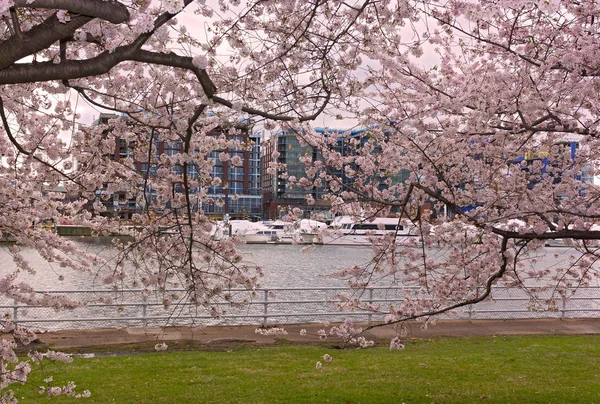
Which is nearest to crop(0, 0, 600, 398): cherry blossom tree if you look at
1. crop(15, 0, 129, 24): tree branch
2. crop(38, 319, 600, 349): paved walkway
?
crop(15, 0, 129, 24): tree branch

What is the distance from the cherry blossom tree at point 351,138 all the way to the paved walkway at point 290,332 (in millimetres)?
4436

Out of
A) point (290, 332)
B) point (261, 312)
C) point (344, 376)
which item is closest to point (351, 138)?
point (344, 376)

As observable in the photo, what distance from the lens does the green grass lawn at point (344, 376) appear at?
8625mm

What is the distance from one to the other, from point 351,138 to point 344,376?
4040 millimetres

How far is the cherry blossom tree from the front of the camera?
5.48m

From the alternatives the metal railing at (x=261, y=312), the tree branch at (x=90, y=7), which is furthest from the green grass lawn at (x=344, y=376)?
the tree branch at (x=90, y=7)

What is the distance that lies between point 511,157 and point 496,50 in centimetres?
143

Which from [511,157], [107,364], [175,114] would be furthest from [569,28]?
[107,364]

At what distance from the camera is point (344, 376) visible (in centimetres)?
986

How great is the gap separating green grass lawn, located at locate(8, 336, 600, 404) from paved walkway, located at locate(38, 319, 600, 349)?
0.90 meters

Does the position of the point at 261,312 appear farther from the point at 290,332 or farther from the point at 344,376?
the point at 344,376

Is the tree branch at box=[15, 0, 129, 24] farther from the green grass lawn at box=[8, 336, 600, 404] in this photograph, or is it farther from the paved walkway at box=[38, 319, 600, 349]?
the paved walkway at box=[38, 319, 600, 349]

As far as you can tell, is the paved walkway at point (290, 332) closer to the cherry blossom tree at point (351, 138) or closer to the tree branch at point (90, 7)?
the cherry blossom tree at point (351, 138)

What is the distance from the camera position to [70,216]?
8.00 metres
